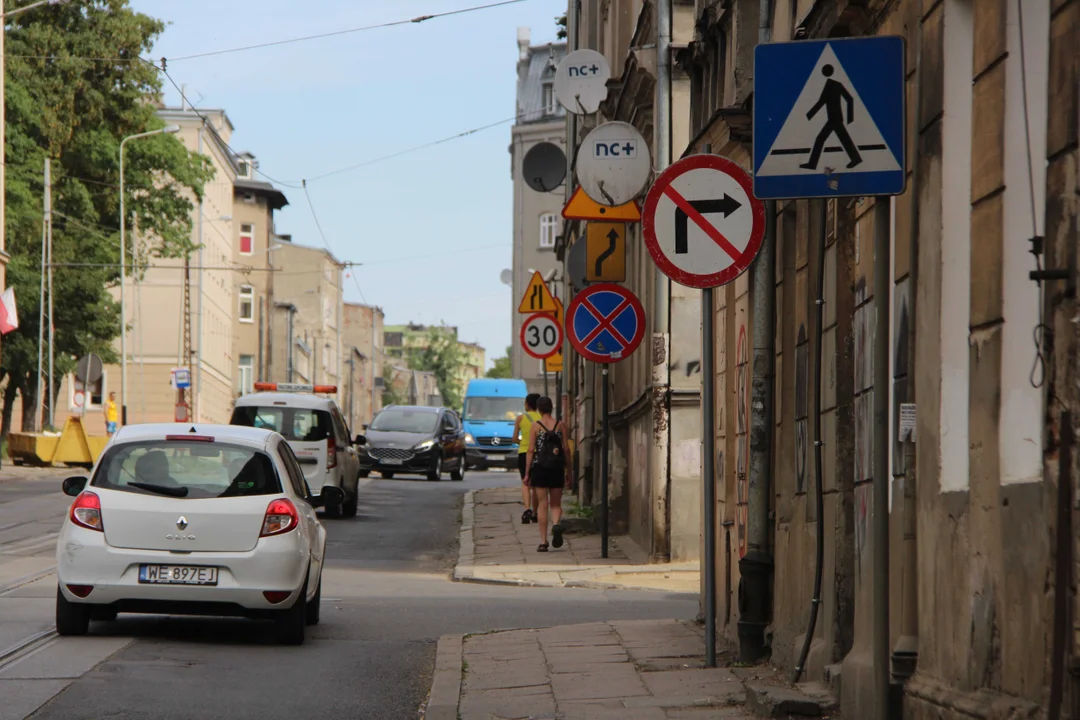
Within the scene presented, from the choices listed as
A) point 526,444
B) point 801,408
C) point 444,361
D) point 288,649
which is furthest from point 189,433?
point 444,361

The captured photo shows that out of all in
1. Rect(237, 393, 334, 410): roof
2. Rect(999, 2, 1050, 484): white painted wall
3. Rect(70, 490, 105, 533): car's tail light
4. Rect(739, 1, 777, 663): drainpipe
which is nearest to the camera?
Rect(999, 2, 1050, 484): white painted wall

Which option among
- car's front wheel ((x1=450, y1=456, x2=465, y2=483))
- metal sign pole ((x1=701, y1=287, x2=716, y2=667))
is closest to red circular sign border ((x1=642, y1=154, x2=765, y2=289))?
metal sign pole ((x1=701, y1=287, x2=716, y2=667))

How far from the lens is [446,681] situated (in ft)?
33.0

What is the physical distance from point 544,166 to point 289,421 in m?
7.56

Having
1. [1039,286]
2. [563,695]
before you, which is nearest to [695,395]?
[563,695]

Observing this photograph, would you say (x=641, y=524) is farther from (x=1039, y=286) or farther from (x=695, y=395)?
(x=1039, y=286)

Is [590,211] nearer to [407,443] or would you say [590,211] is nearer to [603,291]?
[603,291]

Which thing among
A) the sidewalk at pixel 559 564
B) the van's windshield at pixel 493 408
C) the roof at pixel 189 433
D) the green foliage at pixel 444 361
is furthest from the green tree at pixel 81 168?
the green foliage at pixel 444 361

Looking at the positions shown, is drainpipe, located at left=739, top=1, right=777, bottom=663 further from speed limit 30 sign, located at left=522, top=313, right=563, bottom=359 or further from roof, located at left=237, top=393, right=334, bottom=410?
roof, located at left=237, top=393, right=334, bottom=410

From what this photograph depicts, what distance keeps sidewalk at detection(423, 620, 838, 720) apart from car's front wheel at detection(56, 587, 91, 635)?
239 cm

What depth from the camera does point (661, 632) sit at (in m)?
12.1

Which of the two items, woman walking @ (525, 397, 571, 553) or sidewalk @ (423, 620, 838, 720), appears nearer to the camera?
sidewalk @ (423, 620, 838, 720)

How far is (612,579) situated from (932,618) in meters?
9.99

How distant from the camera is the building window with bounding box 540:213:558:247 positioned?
8675cm
